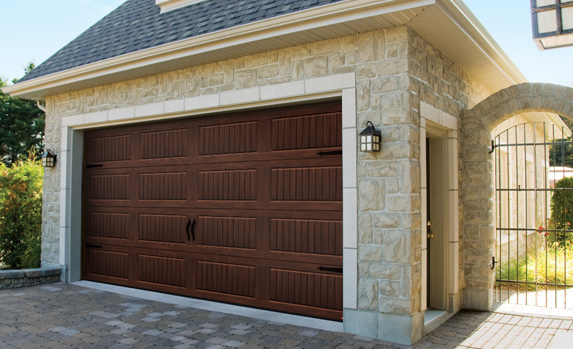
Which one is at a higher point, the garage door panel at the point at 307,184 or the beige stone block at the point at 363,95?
the beige stone block at the point at 363,95

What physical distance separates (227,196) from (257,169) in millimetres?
625

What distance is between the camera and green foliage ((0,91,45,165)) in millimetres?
28625

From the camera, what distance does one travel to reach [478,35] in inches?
213

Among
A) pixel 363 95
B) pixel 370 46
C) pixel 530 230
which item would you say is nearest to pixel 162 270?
pixel 363 95

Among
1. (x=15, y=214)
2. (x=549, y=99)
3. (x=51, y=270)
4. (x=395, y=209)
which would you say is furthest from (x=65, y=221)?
(x=549, y=99)

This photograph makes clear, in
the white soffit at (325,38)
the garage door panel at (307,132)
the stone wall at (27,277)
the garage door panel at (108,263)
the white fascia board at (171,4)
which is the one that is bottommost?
the stone wall at (27,277)

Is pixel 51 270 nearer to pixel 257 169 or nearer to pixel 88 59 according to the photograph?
pixel 88 59

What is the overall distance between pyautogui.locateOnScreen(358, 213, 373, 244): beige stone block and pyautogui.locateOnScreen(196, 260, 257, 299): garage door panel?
1678mm

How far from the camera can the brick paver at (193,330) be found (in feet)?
15.4

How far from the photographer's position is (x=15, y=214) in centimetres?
859

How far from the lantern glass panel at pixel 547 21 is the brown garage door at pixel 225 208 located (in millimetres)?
2310

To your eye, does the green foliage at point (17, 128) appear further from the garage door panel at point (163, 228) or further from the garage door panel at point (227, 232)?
the garage door panel at point (227, 232)

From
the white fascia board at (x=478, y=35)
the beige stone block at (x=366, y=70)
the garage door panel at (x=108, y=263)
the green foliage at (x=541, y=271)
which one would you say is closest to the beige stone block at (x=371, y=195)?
the beige stone block at (x=366, y=70)

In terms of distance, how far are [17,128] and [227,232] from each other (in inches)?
1095
